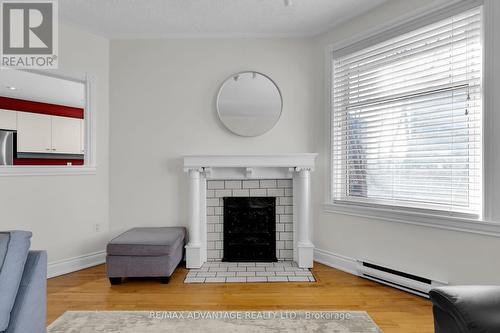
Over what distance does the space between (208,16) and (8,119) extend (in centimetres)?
237

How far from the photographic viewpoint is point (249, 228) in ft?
11.7

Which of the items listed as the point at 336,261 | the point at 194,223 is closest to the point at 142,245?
the point at 194,223

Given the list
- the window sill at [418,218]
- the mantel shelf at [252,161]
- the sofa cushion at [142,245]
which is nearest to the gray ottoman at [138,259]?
the sofa cushion at [142,245]

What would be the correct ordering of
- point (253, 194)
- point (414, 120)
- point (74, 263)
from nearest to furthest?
point (414, 120)
point (74, 263)
point (253, 194)

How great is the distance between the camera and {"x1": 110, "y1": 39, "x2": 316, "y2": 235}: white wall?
363 cm

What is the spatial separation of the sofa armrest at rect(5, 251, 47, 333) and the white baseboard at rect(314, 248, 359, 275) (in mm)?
2687

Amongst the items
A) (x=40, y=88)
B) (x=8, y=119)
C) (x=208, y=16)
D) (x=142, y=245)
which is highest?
(x=208, y=16)

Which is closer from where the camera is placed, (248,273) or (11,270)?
(11,270)

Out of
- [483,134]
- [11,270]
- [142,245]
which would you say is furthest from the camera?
[142,245]

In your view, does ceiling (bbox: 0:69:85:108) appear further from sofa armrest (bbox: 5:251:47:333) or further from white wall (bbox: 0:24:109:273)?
sofa armrest (bbox: 5:251:47:333)

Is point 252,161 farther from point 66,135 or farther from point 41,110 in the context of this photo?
point 41,110

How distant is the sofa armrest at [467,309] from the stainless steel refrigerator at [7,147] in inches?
143

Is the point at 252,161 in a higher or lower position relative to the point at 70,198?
higher

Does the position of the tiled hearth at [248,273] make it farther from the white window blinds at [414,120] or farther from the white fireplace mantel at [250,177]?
the white window blinds at [414,120]
